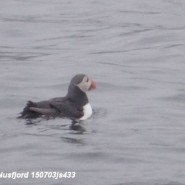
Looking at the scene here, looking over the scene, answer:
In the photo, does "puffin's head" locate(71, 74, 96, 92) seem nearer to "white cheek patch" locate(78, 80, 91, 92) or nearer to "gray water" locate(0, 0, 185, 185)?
"white cheek patch" locate(78, 80, 91, 92)

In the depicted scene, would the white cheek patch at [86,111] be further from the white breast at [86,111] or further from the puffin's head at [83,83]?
the puffin's head at [83,83]

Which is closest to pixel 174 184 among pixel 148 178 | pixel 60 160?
pixel 148 178

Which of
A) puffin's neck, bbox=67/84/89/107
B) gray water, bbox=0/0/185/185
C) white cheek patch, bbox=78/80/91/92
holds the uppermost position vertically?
white cheek patch, bbox=78/80/91/92

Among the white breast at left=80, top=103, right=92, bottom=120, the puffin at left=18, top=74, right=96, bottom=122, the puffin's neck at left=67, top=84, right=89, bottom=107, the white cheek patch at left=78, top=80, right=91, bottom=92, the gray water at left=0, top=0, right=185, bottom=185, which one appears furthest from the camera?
the white cheek patch at left=78, top=80, right=91, bottom=92

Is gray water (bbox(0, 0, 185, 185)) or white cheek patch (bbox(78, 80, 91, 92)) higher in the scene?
white cheek patch (bbox(78, 80, 91, 92))

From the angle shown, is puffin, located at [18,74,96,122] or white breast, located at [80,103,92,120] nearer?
puffin, located at [18,74,96,122]

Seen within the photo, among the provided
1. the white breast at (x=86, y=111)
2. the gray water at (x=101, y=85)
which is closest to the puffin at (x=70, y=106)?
the white breast at (x=86, y=111)

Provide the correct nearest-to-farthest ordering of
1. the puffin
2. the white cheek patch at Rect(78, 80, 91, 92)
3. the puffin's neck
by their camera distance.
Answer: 1. the puffin
2. the puffin's neck
3. the white cheek patch at Rect(78, 80, 91, 92)

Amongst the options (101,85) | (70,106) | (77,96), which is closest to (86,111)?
(70,106)

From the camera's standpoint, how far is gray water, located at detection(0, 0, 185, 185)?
571 inches

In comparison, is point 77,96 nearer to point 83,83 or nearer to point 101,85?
point 83,83

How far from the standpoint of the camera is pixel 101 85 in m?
19.8

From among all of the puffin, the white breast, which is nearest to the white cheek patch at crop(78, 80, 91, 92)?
the puffin

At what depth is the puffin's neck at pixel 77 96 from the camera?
17047 mm
